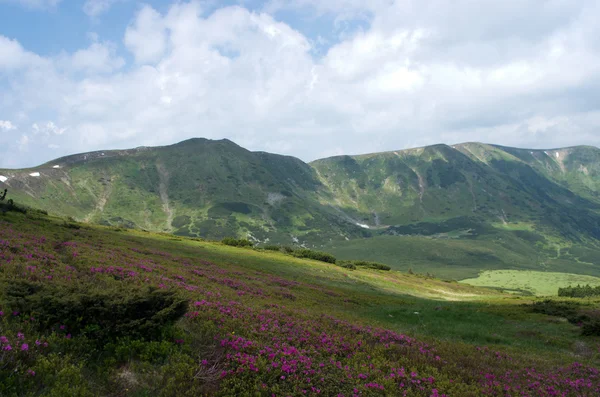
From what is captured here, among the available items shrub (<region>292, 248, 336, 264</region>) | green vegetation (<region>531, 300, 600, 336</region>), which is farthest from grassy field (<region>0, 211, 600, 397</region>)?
shrub (<region>292, 248, 336, 264</region>)

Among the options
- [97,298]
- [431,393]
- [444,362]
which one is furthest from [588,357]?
[97,298]

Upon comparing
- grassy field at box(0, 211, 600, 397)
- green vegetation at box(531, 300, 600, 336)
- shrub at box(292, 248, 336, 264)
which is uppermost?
grassy field at box(0, 211, 600, 397)

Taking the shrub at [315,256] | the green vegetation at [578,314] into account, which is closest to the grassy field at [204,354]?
the green vegetation at [578,314]

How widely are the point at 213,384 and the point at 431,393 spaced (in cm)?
754

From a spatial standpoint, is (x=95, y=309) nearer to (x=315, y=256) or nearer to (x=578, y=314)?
(x=578, y=314)

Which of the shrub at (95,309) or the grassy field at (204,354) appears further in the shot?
the shrub at (95,309)

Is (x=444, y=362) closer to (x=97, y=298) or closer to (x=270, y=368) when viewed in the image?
(x=270, y=368)

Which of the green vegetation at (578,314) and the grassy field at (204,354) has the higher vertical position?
the grassy field at (204,354)

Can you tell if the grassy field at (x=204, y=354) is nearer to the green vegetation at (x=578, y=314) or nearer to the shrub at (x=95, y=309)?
the shrub at (x=95, y=309)

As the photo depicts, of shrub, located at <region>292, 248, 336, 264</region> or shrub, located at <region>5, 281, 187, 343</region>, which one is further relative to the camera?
shrub, located at <region>292, 248, 336, 264</region>

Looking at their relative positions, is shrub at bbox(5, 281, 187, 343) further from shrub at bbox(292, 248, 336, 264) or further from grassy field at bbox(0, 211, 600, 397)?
shrub at bbox(292, 248, 336, 264)

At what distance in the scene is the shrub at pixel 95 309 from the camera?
12.5 meters

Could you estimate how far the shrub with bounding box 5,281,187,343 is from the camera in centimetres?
1252

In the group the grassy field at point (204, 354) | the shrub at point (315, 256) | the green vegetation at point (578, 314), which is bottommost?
the shrub at point (315, 256)
